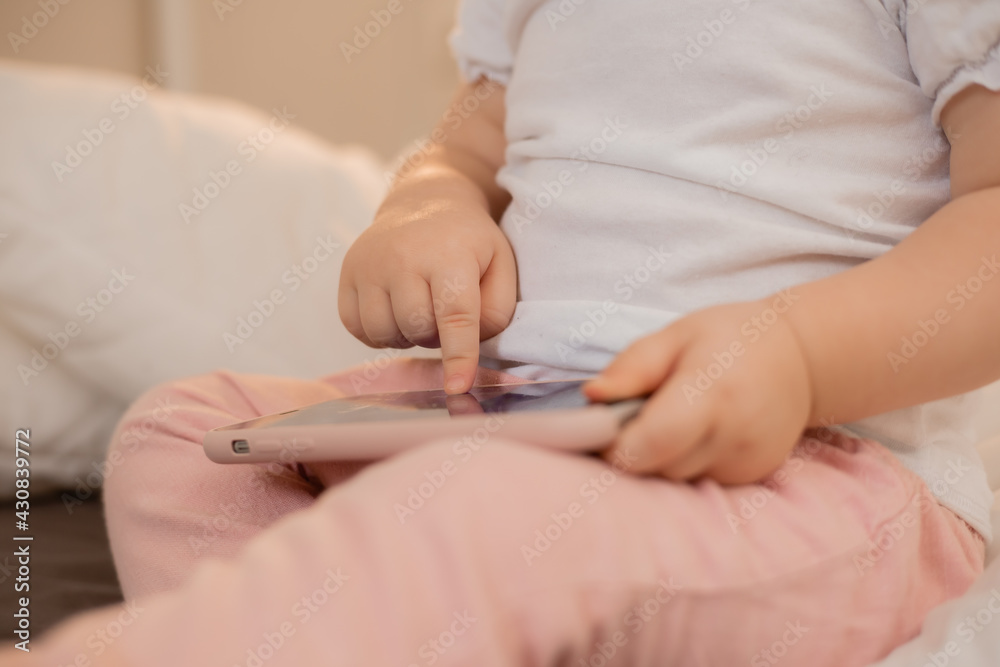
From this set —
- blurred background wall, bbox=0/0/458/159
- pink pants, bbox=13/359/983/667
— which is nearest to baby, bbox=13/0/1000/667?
pink pants, bbox=13/359/983/667

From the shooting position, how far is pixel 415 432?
0.39 meters

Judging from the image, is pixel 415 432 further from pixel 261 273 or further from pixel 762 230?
pixel 261 273

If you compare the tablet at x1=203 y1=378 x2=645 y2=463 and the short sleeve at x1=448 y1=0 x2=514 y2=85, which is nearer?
the tablet at x1=203 y1=378 x2=645 y2=463

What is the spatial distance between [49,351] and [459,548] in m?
0.70

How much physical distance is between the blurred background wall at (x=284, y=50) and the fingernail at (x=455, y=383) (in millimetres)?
1492

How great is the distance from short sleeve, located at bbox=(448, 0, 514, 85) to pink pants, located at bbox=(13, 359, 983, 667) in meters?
0.49

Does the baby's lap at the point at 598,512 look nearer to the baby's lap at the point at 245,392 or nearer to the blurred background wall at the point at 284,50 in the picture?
the baby's lap at the point at 245,392

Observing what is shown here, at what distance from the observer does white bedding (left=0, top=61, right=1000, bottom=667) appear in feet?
2.76

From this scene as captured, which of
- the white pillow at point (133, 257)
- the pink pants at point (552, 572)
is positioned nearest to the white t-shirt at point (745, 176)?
the pink pants at point (552, 572)

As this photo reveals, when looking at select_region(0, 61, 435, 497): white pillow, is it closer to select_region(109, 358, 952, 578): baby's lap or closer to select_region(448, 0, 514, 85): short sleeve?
select_region(448, 0, 514, 85): short sleeve

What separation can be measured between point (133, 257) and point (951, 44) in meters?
0.80

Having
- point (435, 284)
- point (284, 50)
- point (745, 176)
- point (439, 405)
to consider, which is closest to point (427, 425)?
point (439, 405)

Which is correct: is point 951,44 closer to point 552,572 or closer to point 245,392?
point 552,572

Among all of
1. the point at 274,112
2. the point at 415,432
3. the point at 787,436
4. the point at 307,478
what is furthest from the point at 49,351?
the point at 274,112
